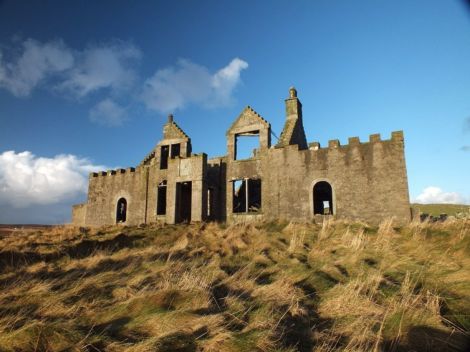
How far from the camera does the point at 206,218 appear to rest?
67.4 ft

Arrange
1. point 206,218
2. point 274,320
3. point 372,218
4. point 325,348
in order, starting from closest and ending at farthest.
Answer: point 325,348, point 274,320, point 372,218, point 206,218

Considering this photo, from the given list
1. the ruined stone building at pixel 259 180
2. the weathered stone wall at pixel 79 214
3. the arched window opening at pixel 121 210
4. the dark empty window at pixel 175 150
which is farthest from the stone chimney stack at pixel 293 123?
the weathered stone wall at pixel 79 214

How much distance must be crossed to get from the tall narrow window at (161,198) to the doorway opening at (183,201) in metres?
1.30

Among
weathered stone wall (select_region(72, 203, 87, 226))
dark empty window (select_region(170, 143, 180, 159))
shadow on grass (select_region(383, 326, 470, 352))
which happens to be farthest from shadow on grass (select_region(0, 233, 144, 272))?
weathered stone wall (select_region(72, 203, 87, 226))

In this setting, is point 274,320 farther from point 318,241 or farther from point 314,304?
point 318,241

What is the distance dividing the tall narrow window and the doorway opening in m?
1.30

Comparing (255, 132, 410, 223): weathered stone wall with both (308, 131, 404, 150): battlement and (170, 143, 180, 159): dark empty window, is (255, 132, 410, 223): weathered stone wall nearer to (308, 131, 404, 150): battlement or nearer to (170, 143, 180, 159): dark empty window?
(308, 131, 404, 150): battlement

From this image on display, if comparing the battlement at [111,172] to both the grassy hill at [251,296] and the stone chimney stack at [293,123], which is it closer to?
the stone chimney stack at [293,123]

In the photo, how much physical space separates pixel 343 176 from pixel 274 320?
13.4 metres

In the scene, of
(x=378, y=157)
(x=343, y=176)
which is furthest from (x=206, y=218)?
(x=378, y=157)

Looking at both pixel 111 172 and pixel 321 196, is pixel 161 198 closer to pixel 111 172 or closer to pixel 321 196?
pixel 111 172

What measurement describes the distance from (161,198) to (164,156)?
3.00 meters

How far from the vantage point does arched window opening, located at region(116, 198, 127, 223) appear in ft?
80.9

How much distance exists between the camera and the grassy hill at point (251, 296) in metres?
4.66
